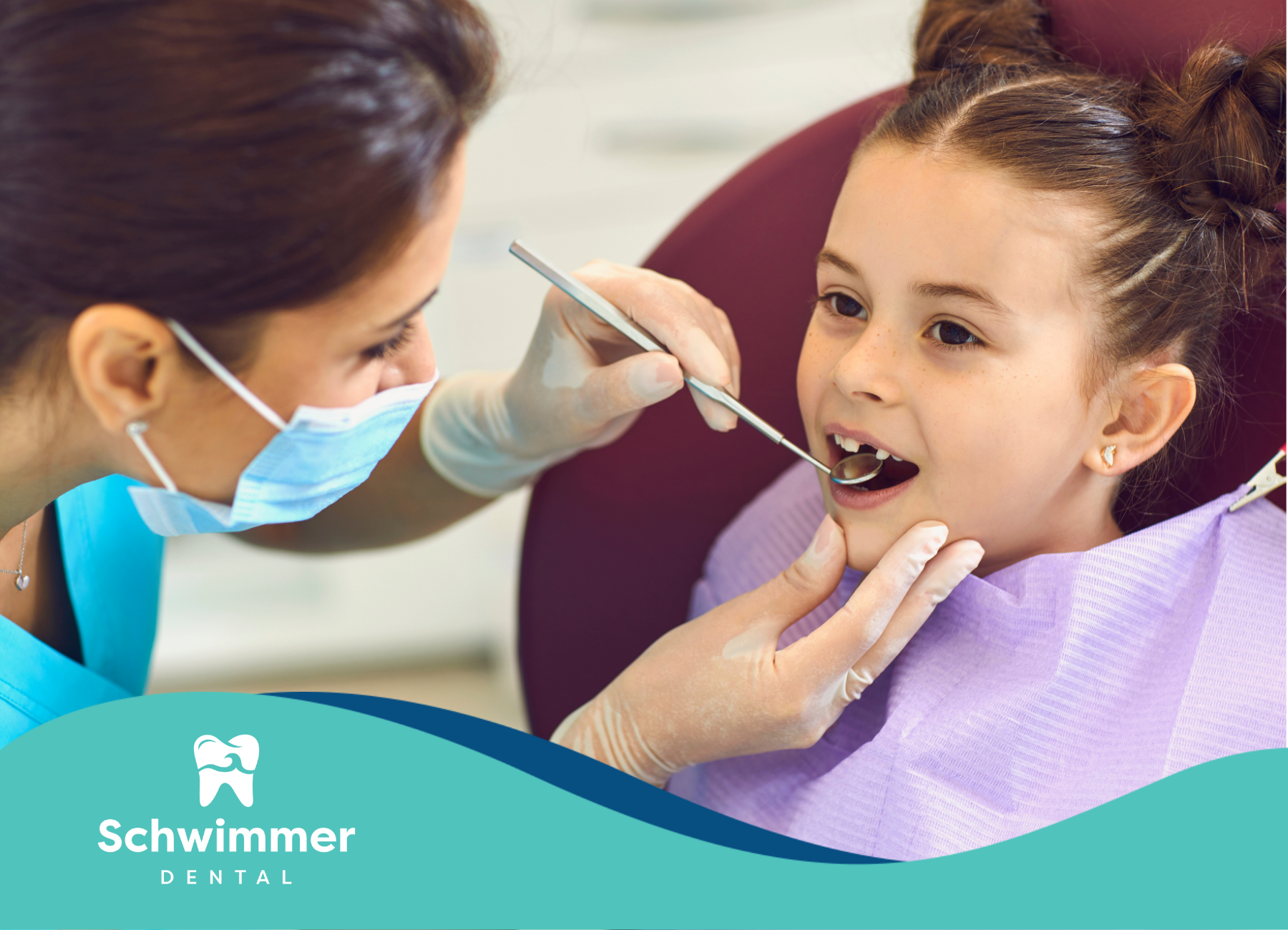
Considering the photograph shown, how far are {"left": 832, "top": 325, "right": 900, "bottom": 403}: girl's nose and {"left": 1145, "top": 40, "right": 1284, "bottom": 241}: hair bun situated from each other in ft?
0.83

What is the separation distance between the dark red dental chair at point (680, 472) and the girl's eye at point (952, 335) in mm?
265

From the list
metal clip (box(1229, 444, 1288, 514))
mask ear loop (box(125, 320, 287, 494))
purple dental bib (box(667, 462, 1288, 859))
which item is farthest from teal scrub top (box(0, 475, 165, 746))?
metal clip (box(1229, 444, 1288, 514))

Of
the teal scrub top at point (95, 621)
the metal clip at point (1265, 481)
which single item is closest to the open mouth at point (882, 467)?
the metal clip at point (1265, 481)

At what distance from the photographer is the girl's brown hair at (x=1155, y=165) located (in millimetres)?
816

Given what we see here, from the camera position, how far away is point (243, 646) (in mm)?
2096

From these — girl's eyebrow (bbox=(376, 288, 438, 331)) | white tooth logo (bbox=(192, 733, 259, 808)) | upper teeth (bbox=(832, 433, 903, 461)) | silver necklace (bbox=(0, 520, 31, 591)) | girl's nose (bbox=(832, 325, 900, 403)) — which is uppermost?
girl's eyebrow (bbox=(376, 288, 438, 331))

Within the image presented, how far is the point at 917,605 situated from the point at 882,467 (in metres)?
0.14

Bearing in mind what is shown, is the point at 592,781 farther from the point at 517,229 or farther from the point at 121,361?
the point at 517,229

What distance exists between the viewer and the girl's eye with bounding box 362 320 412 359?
2.45 ft

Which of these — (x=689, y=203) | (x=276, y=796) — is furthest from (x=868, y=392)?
(x=689, y=203)

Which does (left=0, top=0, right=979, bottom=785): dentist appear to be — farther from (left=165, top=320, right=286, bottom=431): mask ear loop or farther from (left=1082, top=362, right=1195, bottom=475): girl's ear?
(left=1082, top=362, right=1195, bottom=475): girl's ear

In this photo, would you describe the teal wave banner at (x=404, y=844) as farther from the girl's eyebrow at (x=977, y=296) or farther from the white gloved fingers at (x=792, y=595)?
the girl's eyebrow at (x=977, y=296)

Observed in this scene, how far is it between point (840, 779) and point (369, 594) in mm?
1434

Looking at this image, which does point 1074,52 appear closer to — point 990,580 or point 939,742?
point 990,580
